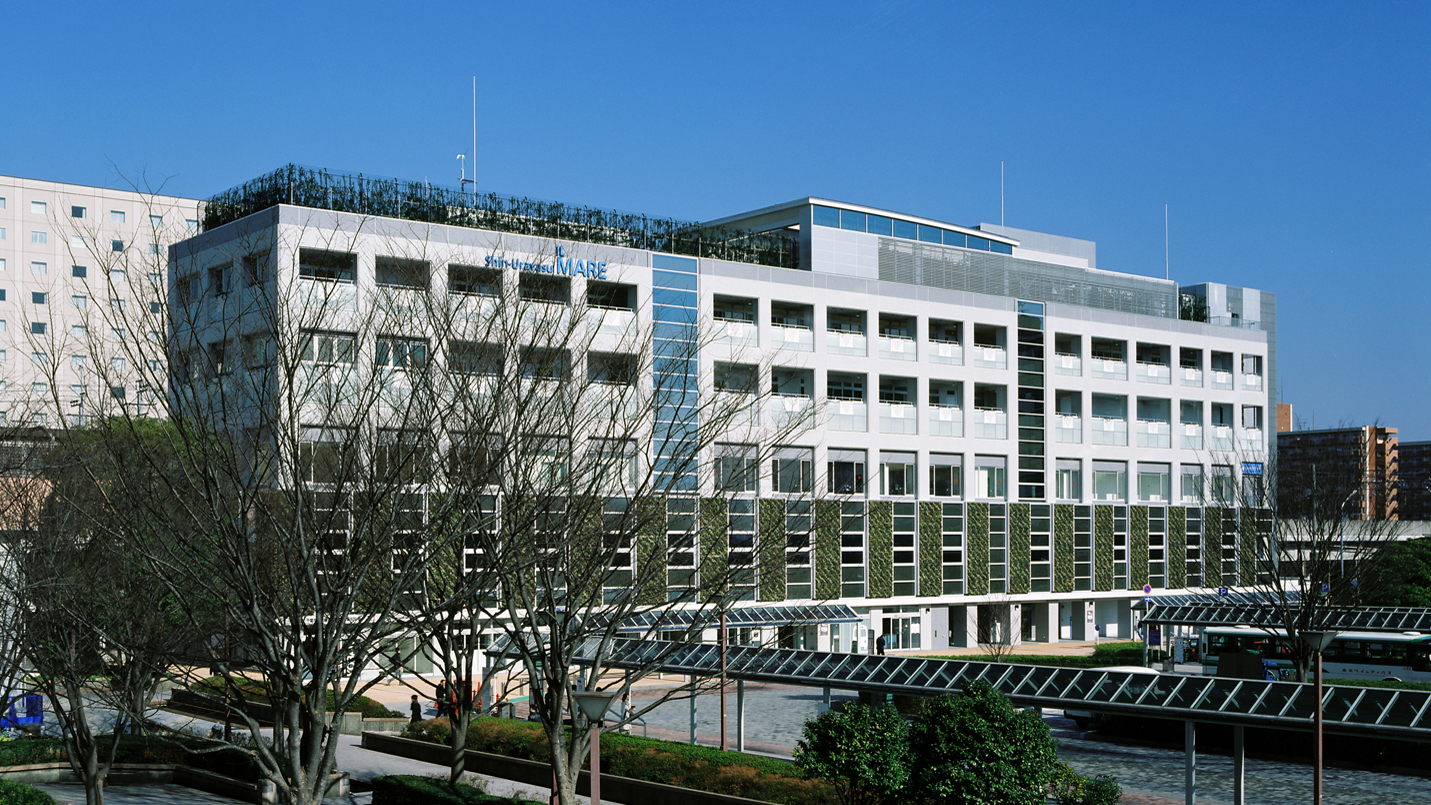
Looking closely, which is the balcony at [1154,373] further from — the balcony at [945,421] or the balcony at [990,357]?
the balcony at [945,421]

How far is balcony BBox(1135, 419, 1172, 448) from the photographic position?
3002 inches

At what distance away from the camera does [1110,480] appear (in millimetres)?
75250

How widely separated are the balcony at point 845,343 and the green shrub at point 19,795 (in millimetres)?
45322

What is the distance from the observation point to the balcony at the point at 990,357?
226 ft

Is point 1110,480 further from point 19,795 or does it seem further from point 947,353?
point 19,795

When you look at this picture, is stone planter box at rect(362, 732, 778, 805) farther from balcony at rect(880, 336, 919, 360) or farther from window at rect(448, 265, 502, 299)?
balcony at rect(880, 336, 919, 360)

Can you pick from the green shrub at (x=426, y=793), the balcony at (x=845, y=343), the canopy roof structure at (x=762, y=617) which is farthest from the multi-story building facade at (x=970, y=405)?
the green shrub at (x=426, y=793)

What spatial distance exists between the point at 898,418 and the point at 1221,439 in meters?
25.7

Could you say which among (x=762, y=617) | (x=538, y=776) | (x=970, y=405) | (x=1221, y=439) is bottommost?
(x=538, y=776)

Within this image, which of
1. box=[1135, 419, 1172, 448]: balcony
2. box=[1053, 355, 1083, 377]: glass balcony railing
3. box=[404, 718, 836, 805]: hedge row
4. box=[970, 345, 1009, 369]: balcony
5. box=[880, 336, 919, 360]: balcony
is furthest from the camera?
box=[1135, 419, 1172, 448]: balcony

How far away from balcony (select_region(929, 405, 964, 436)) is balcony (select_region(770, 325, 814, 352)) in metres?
8.52

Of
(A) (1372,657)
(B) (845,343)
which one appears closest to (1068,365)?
(B) (845,343)

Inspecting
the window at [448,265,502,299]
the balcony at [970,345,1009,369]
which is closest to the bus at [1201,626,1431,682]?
the balcony at [970,345,1009,369]

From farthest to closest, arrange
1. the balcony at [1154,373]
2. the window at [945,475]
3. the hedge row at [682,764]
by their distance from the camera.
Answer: the balcony at [1154,373] → the window at [945,475] → the hedge row at [682,764]
